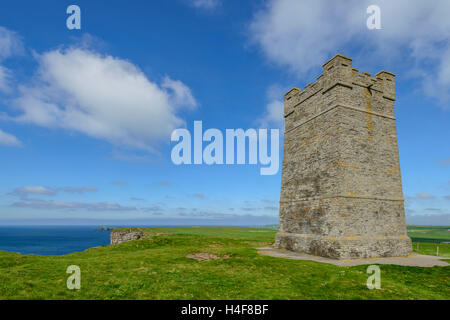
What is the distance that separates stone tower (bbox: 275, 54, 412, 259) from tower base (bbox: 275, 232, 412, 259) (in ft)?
0.23

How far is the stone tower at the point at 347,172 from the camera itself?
1905 centimetres

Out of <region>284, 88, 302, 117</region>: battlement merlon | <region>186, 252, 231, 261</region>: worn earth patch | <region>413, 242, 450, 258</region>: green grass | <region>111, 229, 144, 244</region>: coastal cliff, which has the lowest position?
<region>111, 229, 144, 244</region>: coastal cliff

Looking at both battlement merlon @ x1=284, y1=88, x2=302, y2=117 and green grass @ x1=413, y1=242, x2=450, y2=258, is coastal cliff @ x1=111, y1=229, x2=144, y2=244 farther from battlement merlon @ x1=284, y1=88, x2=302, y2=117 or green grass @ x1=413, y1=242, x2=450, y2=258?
green grass @ x1=413, y1=242, x2=450, y2=258

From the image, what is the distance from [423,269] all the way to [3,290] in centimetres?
2112

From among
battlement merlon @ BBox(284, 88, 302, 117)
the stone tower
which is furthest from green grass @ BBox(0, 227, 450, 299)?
battlement merlon @ BBox(284, 88, 302, 117)

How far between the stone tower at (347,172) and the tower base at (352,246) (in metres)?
0.07

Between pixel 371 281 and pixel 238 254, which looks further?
pixel 238 254

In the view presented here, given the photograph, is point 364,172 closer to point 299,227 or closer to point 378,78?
point 299,227

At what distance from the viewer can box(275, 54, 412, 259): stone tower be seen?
750 inches

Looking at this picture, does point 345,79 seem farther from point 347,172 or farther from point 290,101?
point 347,172

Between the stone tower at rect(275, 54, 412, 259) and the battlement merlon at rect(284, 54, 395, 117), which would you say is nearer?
the stone tower at rect(275, 54, 412, 259)

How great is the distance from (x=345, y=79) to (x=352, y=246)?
13707 millimetres
